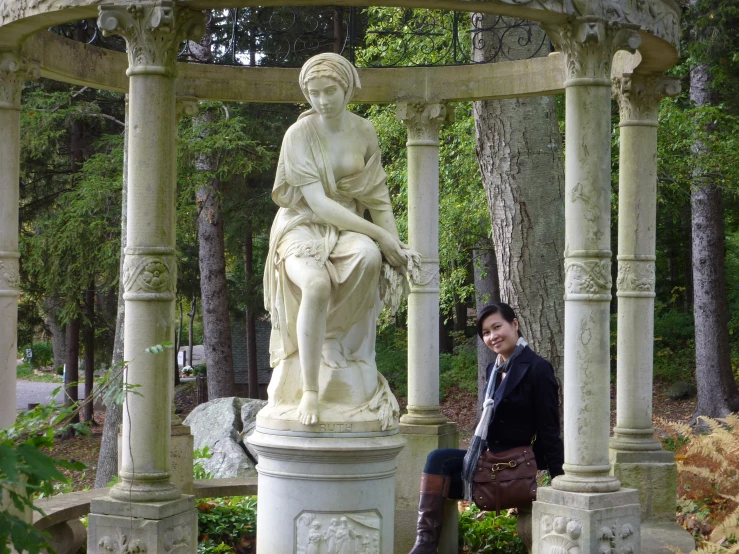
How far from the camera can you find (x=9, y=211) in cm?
727

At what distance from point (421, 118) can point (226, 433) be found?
5.55 m

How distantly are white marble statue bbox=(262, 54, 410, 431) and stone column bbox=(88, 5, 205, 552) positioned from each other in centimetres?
84

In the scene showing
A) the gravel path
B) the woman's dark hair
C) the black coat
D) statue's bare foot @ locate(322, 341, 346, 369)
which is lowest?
the gravel path

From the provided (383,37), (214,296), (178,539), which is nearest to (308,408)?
(178,539)

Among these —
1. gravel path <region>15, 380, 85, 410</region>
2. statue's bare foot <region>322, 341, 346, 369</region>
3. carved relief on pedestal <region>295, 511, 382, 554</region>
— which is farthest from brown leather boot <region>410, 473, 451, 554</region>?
gravel path <region>15, 380, 85, 410</region>

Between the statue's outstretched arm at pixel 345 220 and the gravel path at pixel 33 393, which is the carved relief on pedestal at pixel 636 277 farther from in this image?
the gravel path at pixel 33 393

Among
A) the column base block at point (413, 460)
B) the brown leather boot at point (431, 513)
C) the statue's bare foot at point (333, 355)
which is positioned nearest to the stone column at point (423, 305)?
the column base block at point (413, 460)

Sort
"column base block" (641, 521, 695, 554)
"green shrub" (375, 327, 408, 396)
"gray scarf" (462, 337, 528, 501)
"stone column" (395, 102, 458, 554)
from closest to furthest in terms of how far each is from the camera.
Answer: "gray scarf" (462, 337, 528, 501)
"column base block" (641, 521, 695, 554)
"stone column" (395, 102, 458, 554)
"green shrub" (375, 327, 408, 396)

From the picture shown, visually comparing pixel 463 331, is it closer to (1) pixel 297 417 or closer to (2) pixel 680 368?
(2) pixel 680 368

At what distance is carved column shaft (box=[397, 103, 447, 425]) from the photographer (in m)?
8.86

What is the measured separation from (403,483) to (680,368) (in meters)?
15.7

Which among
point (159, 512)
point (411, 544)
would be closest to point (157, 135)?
point (159, 512)

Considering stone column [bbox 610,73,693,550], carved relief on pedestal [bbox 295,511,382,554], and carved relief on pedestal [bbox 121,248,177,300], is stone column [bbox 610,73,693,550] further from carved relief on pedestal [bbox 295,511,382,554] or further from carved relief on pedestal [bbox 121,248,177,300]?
carved relief on pedestal [bbox 121,248,177,300]

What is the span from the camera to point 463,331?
27.0m
